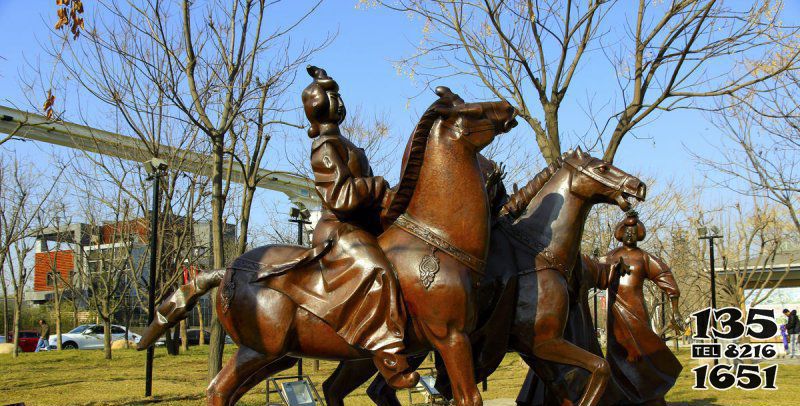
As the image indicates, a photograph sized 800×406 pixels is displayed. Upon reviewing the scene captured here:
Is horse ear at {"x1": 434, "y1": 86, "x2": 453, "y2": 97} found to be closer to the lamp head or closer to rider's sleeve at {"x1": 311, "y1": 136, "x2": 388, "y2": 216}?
rider's sleeve at {"x1": 311, "y1": 136, "x2": 388, "y2": 216}

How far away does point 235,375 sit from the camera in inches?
213

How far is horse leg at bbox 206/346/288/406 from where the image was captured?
17.5ft

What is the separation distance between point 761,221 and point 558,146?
49.9 ft

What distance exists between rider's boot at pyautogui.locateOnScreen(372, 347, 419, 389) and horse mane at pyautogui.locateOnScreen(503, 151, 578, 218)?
1.89 metres

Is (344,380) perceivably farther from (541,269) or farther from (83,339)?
(83,339)

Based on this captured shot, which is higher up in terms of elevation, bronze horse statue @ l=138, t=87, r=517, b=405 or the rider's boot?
bronze horse statue @ l=138, t=87, r=517, b=405

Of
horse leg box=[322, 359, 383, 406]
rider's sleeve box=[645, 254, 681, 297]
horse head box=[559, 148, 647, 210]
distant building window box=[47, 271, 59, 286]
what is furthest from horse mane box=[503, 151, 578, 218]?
distant building window box=[47, 271, 59, 286]

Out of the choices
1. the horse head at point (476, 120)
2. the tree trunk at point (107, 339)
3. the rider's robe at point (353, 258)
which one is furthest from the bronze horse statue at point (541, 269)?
the tree trunk at point (107, 339)

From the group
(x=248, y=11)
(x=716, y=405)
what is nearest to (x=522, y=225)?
(x=248, y=11)

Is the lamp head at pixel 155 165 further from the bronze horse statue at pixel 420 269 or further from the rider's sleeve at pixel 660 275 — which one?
the rider's sleeve at pixel 660 275

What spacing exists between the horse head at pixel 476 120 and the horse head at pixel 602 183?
43.0 inches

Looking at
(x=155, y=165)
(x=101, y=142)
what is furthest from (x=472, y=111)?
(x=101, y=142)

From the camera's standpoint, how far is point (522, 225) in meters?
6.10

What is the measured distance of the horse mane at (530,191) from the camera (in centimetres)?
632
